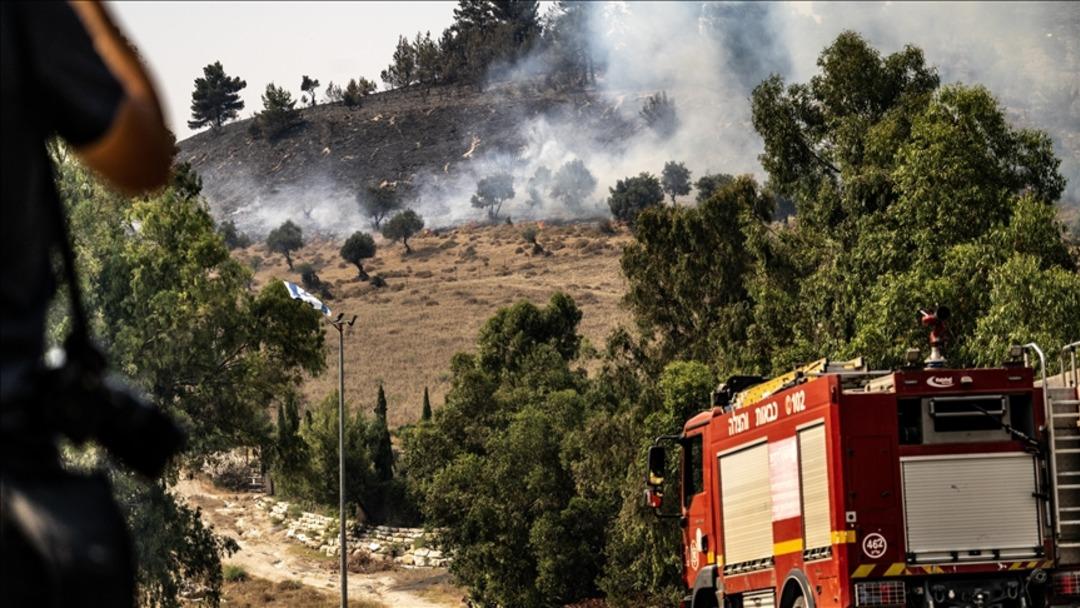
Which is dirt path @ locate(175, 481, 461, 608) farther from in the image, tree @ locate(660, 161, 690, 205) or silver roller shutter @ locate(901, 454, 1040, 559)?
tree @ locate(660, 161, 690, 205)

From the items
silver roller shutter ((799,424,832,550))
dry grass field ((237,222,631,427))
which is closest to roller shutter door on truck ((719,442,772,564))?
silver roller shutter ((799,424,832,550))

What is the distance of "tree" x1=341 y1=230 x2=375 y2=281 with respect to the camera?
152m

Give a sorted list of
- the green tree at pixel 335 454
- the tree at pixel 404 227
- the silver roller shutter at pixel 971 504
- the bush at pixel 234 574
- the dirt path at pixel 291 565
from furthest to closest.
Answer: the tree at pixel 404 227 → the green tree at pixel 335 454 → the bush at pixel 234 574 → the dirt path at pixel 291 565 → the silver roller shutter at pixel 971 504

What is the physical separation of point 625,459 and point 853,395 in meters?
32.7

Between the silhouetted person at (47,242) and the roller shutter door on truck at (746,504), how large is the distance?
63.8 feet

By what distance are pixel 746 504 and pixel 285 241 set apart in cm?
15383

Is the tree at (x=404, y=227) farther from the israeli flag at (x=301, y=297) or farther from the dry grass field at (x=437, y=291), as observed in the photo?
the israeli flag at (x=301, y=297)

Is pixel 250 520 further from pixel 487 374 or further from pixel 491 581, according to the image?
pixel 491 581

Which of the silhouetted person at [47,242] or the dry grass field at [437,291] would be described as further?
the dry grass field at [437,291]

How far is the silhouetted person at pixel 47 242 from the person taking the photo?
112 inches

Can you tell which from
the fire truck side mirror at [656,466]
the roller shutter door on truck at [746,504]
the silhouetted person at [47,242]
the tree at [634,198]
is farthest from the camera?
the tree at [634,198]

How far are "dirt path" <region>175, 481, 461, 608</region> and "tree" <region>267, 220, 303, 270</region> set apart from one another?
84461 millimetres

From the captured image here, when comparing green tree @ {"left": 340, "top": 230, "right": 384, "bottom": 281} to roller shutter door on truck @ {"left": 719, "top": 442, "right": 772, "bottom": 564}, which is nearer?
roller shutter door on truck @ {"left": 719, "top": 442, "right": 772, "bottom": 564}

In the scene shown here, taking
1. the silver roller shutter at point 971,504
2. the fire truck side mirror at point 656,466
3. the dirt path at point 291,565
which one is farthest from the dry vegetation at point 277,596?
the silver roller shutter at point 971,504
